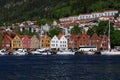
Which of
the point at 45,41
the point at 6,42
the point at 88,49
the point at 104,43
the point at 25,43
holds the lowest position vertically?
the point at 88,49

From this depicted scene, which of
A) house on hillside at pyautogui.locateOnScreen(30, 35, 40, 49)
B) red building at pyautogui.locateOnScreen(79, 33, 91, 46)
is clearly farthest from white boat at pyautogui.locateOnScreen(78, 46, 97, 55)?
house on hillside at pyautogui.locateOnScreen(30, 35, 40, 49)

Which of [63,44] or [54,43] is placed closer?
[63,44]

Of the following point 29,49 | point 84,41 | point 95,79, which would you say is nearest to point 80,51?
point 84,41

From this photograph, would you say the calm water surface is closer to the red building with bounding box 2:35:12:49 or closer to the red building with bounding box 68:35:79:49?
the red building with bounding box 68:35:79:49

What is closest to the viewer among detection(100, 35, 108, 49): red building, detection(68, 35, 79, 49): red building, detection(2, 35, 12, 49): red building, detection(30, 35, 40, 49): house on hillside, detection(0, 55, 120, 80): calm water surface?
detection(0, 55, 120, 80): calm water surface

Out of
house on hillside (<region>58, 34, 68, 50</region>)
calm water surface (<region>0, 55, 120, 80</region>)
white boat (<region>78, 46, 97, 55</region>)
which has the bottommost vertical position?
calm water surface (<region>0, 55, 120, 80</region>)

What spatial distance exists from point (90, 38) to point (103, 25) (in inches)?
644

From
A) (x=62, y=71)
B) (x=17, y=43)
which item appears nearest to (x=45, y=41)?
(x=17, y=43)

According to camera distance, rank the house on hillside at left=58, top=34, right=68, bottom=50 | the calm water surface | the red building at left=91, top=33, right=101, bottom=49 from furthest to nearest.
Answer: the house on hillside at left=58, top=34, right=68, bottom=50 < the red building at left=91, top=33, right=101, bottom=49 < the calm water surface

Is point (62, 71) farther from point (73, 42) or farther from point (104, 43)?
point (73, 42)

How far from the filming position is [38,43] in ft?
575

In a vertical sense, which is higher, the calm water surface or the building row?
the building row

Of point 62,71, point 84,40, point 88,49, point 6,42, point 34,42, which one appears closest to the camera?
point 62,71

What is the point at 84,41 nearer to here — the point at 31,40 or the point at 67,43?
the point at 67,43
